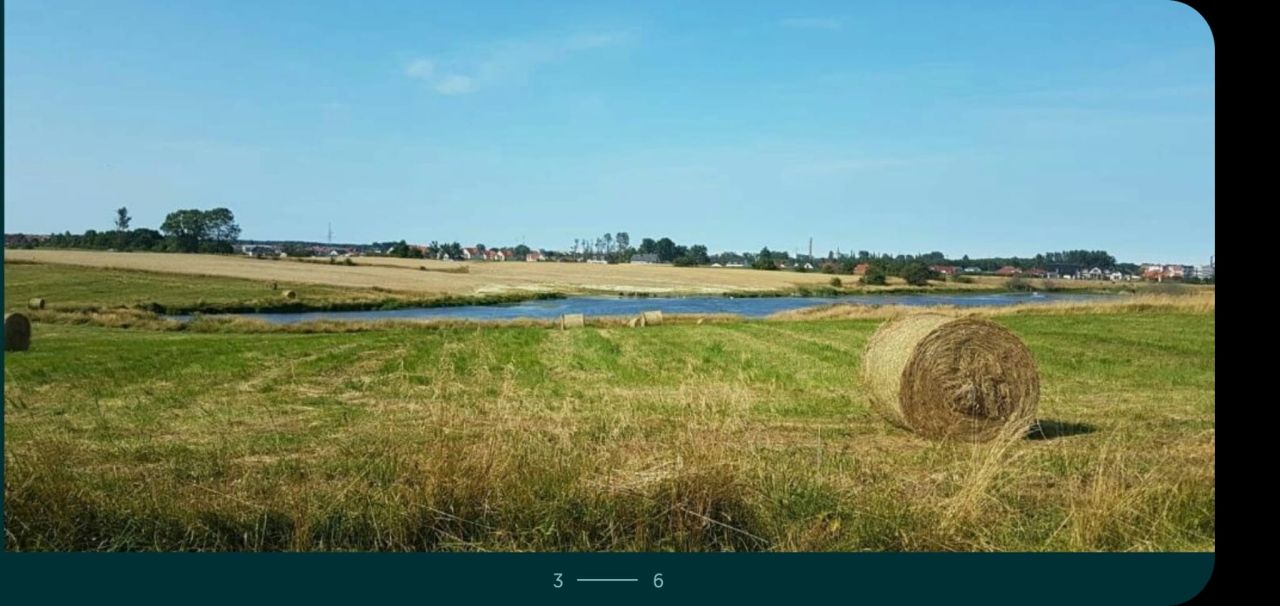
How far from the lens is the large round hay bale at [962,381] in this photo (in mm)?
6512

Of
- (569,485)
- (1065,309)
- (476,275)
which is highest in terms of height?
(476,275)

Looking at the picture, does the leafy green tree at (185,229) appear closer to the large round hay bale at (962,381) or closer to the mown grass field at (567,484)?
the mown grass field at (567,484)

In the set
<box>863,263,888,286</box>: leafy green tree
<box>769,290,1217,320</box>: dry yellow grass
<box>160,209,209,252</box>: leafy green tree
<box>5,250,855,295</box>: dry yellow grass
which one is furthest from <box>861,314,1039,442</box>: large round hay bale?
<box>160,209,209,252</box>: leafy green tree

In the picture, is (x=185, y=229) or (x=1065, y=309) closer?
(x=185, y=229)

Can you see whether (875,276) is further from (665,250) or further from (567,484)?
(567,484)

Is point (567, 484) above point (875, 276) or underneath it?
underneath

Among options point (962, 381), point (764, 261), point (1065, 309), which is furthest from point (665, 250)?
point (1065, 309)

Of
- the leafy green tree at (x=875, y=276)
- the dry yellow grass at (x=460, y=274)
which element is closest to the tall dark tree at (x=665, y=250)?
the dry yellow grass at (x=460, y=274)

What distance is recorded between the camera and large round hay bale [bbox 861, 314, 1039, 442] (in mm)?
6512

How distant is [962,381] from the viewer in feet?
21.5

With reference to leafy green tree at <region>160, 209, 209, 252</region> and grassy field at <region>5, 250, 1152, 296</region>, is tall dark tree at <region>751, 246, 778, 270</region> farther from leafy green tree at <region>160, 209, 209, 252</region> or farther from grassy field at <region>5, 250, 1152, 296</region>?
leafy green tree at <region>160, 209, 209, 252</region>

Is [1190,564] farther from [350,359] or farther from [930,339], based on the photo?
[350,359]

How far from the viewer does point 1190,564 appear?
2691 mm
